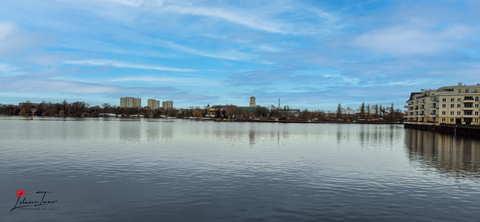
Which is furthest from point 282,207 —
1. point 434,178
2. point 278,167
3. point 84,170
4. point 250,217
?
point 84,170

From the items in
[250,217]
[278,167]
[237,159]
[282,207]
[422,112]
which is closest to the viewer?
[250,217]

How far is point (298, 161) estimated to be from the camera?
95.6ft

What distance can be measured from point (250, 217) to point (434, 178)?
15.7 m

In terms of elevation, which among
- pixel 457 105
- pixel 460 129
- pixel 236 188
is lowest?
pixel 236 188

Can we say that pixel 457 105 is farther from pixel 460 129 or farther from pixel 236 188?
pixel 236 188

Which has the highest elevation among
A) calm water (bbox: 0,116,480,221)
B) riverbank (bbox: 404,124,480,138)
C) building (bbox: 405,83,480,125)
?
building (bbox: 405,83,480,125)

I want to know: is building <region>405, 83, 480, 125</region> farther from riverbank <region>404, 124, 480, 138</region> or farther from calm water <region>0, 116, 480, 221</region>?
calm water <region>0, 116, 480, 221</region>

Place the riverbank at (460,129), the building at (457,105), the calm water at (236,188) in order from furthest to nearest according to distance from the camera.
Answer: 1. the building at (457,105)
2. the riverbank at (460,129)
3. the calm water at (236,188)

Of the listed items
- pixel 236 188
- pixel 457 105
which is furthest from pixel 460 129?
pixel 236 188

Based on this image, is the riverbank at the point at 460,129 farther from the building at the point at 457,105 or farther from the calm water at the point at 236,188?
the calm water at the point at 236,188

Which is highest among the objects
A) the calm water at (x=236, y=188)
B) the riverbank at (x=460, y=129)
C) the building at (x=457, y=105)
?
the building at (x=457, y=105)

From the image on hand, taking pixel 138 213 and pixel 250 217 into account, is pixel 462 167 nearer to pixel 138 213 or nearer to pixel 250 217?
pixel 250 217

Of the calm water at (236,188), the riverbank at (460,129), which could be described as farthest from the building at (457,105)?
the calm water at (236,188)

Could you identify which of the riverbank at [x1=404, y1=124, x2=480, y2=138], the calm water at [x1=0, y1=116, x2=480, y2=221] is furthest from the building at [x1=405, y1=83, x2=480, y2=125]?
the calm water at [x1=0, y1=116, x2=480, y2=221]
